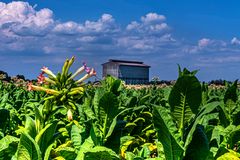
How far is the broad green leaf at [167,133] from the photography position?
212 centimetres

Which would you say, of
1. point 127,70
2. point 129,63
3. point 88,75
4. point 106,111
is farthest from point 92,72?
point 129,63

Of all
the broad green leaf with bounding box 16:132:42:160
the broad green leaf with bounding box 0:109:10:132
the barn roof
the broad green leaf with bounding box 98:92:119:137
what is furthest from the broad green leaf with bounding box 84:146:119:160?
the barn roof

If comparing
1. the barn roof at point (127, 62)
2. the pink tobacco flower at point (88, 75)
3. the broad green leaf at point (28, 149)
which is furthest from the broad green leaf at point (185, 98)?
the barn roof at point (127, 62)

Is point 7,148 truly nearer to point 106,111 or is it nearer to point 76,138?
point 76,138

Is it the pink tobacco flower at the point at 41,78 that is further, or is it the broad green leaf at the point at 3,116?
the pink tobacco flower at the point at 41,78

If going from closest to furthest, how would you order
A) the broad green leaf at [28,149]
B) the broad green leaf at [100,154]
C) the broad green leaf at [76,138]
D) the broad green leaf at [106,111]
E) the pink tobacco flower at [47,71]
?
the broad green leaf at [100,154]
the broad green leaf at [28,149]
the broad green leaf at [76,138]
the broad green leaf at [106,111]
the pink tobacco flower at [47,71]

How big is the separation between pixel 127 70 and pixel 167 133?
184ft

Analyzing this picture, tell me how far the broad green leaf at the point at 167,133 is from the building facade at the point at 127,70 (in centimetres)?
5341

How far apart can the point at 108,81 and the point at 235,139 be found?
2179 mm

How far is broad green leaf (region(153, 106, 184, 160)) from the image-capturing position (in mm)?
2121

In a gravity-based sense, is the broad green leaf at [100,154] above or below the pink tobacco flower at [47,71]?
below

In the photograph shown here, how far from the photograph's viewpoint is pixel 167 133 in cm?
214

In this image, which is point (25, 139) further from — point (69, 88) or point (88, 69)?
point (88, 69)

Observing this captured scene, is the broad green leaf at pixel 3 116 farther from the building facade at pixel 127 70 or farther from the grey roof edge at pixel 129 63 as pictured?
the grey roof edge at pixel 129 63
